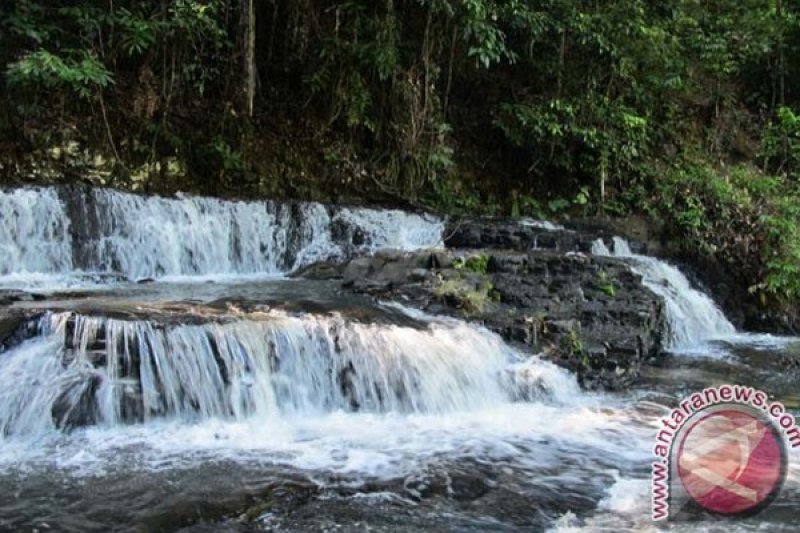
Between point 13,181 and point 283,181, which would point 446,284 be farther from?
point 13,181

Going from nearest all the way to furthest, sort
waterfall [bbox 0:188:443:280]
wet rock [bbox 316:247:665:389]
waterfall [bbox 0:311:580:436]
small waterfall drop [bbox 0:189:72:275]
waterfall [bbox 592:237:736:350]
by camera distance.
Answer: waterfall [bbox 0:311:580:436]
wet rock [bbox 316:247:665:389]
small waterfall drop [bbox 0:189:72:275]
waterfall [bbox 0:188:443:280]
waterfall [bbox 592:237:736:350]

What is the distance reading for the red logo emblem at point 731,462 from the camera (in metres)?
4.06

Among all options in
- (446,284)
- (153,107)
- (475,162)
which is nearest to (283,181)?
(153,107)

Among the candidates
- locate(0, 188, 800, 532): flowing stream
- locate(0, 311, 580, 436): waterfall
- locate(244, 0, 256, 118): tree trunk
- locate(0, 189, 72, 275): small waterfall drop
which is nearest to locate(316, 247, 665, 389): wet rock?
locate(0, 188, 800, 532): flowing stream

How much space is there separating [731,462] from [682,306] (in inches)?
225

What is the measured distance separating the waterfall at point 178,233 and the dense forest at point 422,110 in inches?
41.5

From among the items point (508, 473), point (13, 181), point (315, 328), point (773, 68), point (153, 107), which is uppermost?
point (773, 68)

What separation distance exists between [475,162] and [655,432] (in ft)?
28.6

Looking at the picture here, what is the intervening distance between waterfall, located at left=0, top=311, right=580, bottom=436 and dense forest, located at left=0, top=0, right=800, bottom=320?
4.89 meters

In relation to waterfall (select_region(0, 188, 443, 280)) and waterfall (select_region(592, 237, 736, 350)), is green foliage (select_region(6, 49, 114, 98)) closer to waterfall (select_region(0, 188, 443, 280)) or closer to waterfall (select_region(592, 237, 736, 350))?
waterfall (select_region(0, 188, 443, 280))

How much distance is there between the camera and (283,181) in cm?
1160

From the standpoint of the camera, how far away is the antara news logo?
401 cm

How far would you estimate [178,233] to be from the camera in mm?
9359

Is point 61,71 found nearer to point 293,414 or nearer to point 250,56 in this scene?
point 250,56
